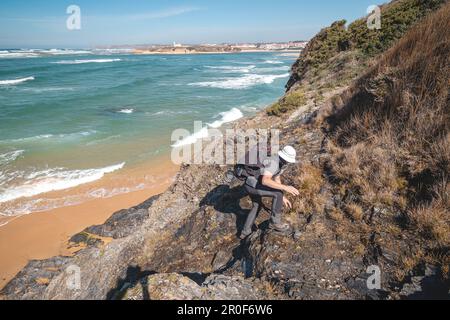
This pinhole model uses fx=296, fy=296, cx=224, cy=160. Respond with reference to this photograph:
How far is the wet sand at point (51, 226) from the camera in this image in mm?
8352

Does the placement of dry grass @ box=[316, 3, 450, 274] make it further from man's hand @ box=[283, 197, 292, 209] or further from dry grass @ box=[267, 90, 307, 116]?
dry grass @ box=[267, 90, 307, 116]

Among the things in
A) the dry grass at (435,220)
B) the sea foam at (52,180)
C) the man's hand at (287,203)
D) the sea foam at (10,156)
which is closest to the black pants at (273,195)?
the man's hand at (287,203)

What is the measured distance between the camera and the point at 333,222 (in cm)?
459

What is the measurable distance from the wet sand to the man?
6331mm

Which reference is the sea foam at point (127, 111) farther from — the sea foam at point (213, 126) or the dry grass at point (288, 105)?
the dry grass at point (288, 105)

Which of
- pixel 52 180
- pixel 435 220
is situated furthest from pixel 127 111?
pixel 435 220

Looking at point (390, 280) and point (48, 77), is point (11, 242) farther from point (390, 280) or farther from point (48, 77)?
point (48, 77)

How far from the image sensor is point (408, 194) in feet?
14.4

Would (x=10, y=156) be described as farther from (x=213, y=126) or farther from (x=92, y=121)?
(x=213, y=126)

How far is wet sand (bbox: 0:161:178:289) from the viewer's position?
835 cm

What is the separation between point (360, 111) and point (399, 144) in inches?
65.2

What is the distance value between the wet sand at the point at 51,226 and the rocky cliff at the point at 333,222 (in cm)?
85

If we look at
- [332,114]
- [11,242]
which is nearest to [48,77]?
[11,242]

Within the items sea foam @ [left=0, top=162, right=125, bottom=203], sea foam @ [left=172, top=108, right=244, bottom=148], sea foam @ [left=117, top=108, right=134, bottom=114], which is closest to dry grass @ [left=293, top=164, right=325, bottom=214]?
sea foam @ [left=0, top=162, right=125, bottom=203]
